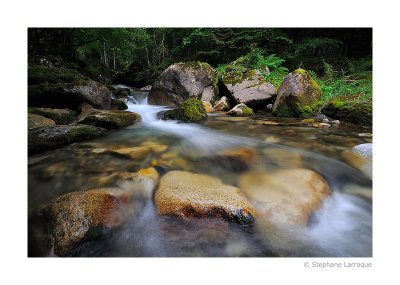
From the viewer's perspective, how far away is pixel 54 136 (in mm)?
3059

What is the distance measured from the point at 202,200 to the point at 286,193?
0.89m

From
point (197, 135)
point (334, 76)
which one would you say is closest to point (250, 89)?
point (197, 135)

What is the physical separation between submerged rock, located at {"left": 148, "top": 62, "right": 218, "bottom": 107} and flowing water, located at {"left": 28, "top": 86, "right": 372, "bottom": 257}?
14.2 feet

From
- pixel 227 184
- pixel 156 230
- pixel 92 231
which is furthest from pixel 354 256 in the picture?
pixel 92 231

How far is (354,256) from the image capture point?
151 cm

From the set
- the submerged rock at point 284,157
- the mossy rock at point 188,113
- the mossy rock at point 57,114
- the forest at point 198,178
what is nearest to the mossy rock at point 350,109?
the forest at point 198,178

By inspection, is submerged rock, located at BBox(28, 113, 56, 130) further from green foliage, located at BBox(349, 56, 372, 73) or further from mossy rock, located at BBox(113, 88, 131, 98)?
green foliage, located at BBox(349, 56, 372, 73)

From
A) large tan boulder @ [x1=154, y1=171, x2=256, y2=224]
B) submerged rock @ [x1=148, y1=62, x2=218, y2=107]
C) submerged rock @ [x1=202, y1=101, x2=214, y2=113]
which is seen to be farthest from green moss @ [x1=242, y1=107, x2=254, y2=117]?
large tan boulder @ [x1=154, y1=171, x2=256, y2=224]

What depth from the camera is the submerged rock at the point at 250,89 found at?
7.08m

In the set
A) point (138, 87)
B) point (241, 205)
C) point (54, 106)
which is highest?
point (138, 87)

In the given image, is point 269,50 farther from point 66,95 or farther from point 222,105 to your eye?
point 66,95

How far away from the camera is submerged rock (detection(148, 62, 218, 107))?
26.0 feet
